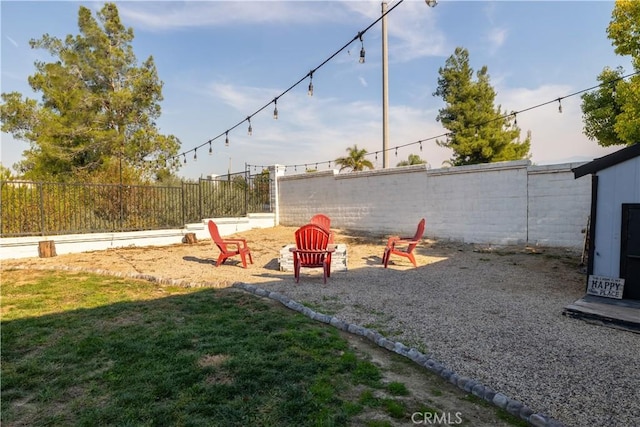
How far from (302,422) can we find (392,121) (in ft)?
49.6

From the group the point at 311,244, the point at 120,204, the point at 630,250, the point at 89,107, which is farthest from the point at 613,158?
the point at 89,107

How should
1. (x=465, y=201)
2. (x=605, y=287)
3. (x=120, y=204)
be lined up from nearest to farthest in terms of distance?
(x=605, y=287) < (x=465, y=201) < (x=120, y=204)

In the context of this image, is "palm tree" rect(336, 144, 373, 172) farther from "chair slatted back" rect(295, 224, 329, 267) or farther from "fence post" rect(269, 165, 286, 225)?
"chair slatted back" rect(295, 224, 329, 267)

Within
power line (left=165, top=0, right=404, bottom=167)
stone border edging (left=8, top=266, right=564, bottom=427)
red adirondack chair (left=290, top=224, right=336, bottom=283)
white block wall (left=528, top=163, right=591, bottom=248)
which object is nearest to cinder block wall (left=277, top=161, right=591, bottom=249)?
white block wall (left=528, top=163, right=591, bottom=248)

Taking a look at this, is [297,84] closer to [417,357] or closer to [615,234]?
[615,234]

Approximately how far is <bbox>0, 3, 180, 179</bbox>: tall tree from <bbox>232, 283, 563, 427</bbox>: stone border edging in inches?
715

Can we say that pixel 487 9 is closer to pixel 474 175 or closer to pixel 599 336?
pixel 474 175

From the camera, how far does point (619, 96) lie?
11.4m

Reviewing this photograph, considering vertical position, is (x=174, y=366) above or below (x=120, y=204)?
below

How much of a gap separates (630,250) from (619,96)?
33.0 ft

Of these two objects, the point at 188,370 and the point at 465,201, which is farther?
the point at 465,201

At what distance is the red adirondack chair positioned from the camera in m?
6.10

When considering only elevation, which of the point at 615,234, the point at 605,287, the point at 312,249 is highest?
the point at 615,234

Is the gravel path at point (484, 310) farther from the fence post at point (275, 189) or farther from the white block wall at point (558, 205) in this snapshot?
the fence post at point (275, 189)
